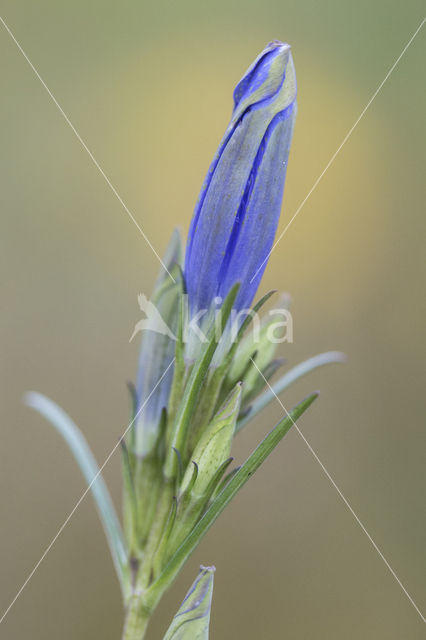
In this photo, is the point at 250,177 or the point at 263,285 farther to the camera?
the point at 263,285

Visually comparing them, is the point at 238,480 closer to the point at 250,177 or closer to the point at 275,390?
the point at 275,390

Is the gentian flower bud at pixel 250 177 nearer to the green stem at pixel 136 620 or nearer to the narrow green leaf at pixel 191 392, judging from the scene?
the narrow green leaf at pixel 191 392

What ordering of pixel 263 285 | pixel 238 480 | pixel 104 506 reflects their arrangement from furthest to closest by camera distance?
pixel 263 285 → pixel 104 506 → pixel 238 480

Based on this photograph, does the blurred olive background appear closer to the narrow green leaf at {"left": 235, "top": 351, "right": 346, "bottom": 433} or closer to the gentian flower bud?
the narrow green leaf at {"left": 235, "top": 351, "right": 346, "bottom": 433}

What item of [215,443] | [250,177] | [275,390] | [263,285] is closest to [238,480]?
[215,443]

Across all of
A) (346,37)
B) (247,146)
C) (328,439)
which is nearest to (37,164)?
(346,37)

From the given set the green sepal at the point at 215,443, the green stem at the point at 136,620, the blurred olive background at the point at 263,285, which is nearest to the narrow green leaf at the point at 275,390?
the green sepal at the point at 215,443
